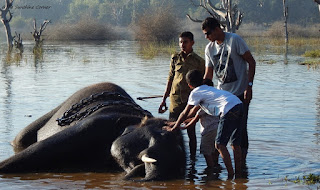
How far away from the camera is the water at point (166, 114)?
6.82m

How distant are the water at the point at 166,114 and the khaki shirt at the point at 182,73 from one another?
2.61 ft

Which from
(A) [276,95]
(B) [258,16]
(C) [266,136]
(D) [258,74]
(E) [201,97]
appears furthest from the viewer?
(B) [258,16]

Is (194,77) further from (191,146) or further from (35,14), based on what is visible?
(35,14)

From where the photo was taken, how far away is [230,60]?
7.19 meters

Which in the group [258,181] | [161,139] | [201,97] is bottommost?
[258,181]

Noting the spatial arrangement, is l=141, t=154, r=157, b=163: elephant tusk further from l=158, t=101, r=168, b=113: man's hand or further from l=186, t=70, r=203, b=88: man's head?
l=158, t=101, r=168, b=113: man's hand

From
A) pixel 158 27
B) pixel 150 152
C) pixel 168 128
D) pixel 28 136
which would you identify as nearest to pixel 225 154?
pixel 168 128

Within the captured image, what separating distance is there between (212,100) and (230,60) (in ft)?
2.67

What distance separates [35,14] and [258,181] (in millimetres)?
90616

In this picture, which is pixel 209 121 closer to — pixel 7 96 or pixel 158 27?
pixel 7 96

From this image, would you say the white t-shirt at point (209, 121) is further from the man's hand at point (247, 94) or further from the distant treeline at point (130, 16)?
the distant treeline at point (130, 16)

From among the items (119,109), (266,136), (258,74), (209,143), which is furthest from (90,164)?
(258,74)

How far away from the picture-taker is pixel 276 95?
557 inches

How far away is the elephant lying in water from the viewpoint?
6469 mm
